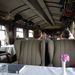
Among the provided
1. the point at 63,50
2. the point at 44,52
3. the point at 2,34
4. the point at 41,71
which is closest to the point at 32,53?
the point at 44,52

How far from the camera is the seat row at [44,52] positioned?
3598 millimetres

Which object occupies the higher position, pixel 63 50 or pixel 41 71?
pixel 63 50

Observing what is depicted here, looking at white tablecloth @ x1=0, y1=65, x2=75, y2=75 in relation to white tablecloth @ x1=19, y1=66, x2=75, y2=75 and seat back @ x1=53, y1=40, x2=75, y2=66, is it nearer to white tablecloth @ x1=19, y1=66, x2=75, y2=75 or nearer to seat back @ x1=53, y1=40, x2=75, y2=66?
white tablecloth @ x1=19, y1=66, x2=75, y2=75

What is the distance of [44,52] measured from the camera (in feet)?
11.9

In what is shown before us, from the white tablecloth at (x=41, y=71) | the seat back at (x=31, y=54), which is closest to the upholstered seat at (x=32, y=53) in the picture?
the seat back at (x=31, y=54)

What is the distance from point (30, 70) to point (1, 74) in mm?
421

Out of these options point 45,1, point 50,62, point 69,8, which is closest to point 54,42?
point 50,62

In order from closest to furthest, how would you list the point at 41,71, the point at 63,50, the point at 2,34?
the point at 41,71
the point at 63,50
the point at 2,34

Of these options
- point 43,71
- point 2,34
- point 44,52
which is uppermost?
point 2,34

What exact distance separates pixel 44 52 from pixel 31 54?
29 cm

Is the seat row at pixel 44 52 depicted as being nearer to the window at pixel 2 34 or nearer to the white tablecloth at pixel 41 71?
the white tablecloth at pixel 41 71

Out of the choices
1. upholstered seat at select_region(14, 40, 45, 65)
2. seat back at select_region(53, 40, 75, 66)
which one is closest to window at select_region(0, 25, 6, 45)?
upholstered seat at select_region(14, 40, 45, 65)

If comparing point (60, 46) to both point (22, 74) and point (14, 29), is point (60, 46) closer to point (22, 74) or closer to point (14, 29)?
point (22, 74)

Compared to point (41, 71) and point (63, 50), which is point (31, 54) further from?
point (41, 71)
